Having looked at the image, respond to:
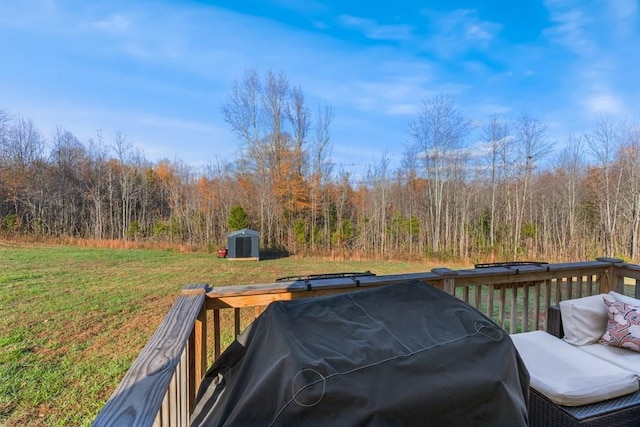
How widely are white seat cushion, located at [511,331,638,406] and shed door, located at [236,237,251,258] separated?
8.80 meters

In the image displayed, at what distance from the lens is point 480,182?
1166 cm

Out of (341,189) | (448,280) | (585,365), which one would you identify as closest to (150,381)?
(448,280)

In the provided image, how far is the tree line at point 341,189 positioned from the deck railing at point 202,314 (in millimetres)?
8389

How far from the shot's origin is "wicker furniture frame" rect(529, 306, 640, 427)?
4.49ft

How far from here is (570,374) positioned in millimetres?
1611

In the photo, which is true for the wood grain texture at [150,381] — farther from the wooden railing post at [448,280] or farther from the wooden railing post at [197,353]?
the wooden railing post at [448,280]

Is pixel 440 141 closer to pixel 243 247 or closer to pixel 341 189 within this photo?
pixel 341 189

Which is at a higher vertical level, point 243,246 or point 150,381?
point 150,381

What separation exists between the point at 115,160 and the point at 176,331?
17.2 m

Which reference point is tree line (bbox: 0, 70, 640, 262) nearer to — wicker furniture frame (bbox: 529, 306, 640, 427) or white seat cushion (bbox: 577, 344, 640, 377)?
white seat cushion (bbox: 577, 344, 640, 377)

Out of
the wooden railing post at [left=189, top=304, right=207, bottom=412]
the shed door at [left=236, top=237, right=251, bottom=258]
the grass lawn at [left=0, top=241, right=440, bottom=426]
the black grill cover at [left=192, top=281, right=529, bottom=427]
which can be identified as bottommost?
the grass lawn at [left=0, top=241, right=440, bottom=426]

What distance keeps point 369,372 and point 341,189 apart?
12.5 m

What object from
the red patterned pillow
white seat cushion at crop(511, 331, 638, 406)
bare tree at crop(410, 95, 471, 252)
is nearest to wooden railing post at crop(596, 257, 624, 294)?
the red patterned pillow

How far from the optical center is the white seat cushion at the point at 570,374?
1.45 metres
